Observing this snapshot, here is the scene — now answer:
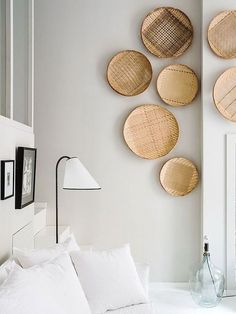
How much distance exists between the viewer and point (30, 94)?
11.1 ft

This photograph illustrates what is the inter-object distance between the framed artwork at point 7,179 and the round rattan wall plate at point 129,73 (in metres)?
1.62

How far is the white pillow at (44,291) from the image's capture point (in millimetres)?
1621

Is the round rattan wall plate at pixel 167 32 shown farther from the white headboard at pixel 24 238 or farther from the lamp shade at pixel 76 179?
the white headboard at pixel 24 238

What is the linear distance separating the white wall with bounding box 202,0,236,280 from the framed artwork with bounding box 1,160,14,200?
1.87 metres

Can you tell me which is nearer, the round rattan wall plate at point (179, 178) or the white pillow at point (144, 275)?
A: the white pillow at point (144, 275)

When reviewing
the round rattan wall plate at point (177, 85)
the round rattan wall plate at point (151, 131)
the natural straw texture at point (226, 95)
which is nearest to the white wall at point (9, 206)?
the round rattan wall plate at point (151, 131)

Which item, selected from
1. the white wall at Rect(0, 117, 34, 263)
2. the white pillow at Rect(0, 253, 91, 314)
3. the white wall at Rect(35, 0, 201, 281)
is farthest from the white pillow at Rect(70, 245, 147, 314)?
the white wall at Rect(35, 0, 201, 281)

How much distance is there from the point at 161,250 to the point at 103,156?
1.04 m

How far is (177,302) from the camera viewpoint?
355 centimetres

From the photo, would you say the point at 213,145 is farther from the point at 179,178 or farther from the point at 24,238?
the point at 24,238

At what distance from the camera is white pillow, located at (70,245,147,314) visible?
2393 millimetres

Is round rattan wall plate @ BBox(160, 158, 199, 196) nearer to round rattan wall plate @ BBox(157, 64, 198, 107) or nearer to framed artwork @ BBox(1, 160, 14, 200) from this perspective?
round rattan wall plate @ BBox(157, 64, 198, 107)

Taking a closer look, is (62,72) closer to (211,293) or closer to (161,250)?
(161,250)

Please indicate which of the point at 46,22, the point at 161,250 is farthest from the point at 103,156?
the point at 46,22
